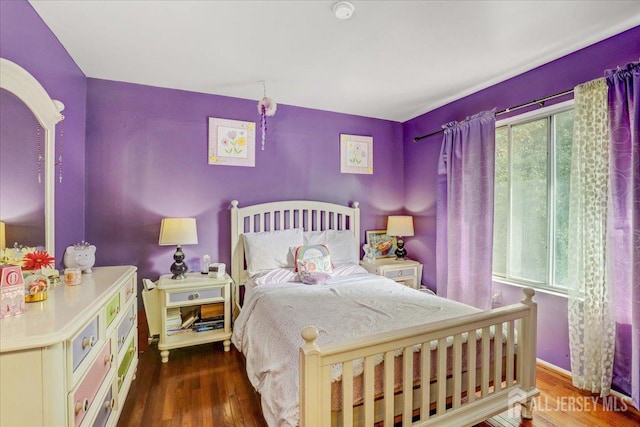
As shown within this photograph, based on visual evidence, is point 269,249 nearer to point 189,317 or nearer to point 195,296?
point 195,296

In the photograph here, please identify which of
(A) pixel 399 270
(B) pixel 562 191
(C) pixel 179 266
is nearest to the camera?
(B) pixel 562 191

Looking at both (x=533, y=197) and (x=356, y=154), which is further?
(x=356, y=154)

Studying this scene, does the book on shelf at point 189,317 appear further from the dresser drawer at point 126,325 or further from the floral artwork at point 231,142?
the floral artwork at point 231,142

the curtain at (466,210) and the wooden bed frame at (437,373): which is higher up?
the curtain at (466,210)

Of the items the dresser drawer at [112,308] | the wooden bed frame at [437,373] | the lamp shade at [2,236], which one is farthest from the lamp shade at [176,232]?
the wooden bed frame at [437,373]

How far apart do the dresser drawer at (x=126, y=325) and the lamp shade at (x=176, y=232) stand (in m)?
0.59

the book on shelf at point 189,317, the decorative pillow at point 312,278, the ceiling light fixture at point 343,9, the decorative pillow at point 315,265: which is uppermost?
the ceiling light fixture at point 343,9

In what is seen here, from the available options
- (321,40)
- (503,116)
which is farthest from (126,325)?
(503,116)

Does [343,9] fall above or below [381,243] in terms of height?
above

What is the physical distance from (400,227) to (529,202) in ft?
4.26

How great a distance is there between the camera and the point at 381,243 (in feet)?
12.4

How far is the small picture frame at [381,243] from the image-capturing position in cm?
372

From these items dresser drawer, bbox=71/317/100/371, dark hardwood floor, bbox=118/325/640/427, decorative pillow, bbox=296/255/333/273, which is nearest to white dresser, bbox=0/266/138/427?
dresser drawer, bbox=71/317/100/371

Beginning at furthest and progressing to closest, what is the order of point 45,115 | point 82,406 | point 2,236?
point 45,115 < point 2,236 < point 82,406
